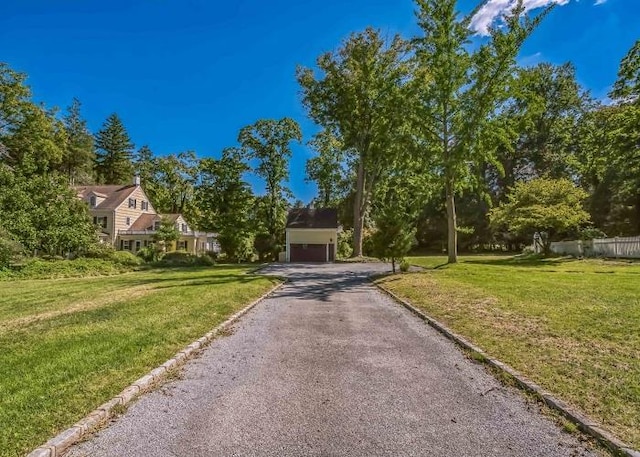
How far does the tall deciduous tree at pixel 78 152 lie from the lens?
54.9 m

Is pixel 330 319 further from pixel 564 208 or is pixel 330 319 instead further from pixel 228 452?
pixel 564 208

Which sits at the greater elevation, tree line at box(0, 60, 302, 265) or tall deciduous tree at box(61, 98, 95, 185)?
tall deciduous tree at box(61, 98, 95, 185)

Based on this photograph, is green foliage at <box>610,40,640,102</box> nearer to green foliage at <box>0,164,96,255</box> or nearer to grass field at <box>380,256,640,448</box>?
grass field at <box>380,256,640,448</box>

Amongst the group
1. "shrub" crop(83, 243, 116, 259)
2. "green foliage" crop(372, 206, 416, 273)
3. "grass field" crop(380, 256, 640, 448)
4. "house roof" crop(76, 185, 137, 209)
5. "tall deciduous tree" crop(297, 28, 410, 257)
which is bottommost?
"grass field" crop(380, 256, 640, 448)

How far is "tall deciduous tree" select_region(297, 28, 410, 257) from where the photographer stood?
3169 centimetres

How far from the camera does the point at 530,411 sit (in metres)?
4.19

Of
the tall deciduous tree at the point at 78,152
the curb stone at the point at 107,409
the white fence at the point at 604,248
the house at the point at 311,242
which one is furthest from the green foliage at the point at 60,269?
the tall deciduous tree at the point at 78,152

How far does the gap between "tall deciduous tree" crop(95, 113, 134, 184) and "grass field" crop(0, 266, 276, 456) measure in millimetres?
54184

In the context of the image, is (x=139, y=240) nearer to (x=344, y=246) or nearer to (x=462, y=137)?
(x=344, y=246)

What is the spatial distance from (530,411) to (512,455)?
1048mm

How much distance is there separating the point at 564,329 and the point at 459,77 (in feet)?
53.4

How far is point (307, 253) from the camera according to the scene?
3531 centimetres

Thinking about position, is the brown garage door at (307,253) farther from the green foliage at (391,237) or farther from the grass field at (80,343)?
the grass field at (80,343)

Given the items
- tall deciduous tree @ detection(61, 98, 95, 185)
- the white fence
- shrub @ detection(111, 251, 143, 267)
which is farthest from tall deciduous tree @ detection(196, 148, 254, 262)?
tall deciduous tree @ detection(61, 98, 95, 185)
